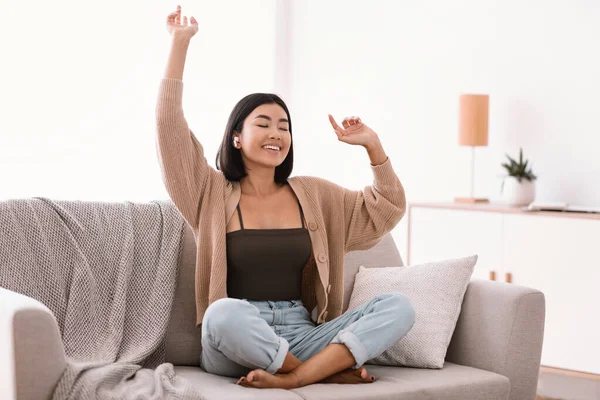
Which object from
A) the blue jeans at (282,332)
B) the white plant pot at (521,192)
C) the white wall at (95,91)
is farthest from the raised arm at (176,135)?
the white wall at (95,91)

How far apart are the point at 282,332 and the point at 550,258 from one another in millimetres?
1847

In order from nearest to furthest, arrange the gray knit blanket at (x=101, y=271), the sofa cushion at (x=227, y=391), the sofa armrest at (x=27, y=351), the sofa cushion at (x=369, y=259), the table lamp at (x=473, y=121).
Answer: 1. the sofa armrest at (x=27, y=351)
2. the sofa cushion at (x=227, y=391)
3. the gray knit blanket at (x=101, y=271)
4. the sofa cushion at (x=369, y=259)
5. the table lamp at (x=473, y=121)

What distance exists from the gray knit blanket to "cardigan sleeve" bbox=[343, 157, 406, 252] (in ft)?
1.74

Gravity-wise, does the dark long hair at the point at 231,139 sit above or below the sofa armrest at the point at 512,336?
above

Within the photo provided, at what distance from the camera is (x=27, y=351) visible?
1.95 meters

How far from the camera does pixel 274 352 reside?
7.36ft

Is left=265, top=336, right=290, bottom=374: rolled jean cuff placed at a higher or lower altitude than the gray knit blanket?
lower

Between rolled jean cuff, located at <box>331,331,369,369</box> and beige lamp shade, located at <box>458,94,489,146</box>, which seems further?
beige lamp shade, located at <box>458,94,489,146</box>

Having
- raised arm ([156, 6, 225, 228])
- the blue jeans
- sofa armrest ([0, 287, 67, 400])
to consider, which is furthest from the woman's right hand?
sofa armrest ([0, 287, 67, 400])

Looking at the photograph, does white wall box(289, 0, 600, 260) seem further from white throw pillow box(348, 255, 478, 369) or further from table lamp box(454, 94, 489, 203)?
white throw pillow box(348, 255, 478, 369)

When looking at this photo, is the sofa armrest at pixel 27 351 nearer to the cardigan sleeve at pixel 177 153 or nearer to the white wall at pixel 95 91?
the cardigan sleeve at pixel 177 153

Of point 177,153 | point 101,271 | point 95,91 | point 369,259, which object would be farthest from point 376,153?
point 95,91

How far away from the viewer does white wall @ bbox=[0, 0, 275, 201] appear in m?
4.55

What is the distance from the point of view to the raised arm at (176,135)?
2445mm
